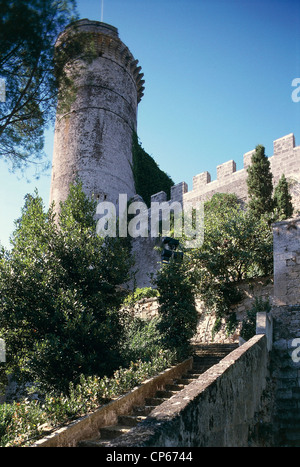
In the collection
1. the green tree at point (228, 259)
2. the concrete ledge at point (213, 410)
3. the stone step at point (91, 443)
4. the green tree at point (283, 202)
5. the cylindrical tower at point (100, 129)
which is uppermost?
the cylindrical tower at point (100, 129)

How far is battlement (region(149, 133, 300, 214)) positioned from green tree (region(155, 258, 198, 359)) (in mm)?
9243

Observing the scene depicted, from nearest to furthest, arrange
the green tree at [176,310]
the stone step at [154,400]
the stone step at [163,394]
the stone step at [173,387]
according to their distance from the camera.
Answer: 1. the stone step at [154,400]
2. the stone step at [163,394]
3. the stone step at [173,387]
4. the green tree at [176,310]

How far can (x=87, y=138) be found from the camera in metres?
22.2

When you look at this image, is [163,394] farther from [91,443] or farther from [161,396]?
[91,443]

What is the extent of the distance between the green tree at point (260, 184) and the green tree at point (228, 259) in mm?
3323

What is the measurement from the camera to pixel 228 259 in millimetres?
12547

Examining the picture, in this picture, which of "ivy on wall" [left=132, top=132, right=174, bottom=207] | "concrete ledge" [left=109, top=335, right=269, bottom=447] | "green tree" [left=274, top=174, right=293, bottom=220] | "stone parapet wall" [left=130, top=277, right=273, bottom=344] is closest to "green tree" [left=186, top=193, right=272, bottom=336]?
"stone parapet wall" [left=130, top=277, right=273, bottom=344]

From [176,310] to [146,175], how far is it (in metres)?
15.7

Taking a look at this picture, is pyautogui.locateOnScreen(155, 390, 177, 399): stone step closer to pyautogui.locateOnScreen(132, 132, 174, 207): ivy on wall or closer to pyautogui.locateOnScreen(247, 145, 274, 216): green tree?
pyautogui.locateOnScreen(247, 145, 274, 216): green tree

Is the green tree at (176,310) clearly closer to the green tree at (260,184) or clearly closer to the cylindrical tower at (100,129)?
the green tree at (260,184)

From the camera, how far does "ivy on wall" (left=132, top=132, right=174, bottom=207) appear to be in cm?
2415

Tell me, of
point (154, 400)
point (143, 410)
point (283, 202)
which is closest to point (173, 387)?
point (154, 400)

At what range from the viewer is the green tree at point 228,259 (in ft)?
39.4

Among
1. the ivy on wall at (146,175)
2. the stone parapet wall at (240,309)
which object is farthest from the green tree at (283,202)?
the ivy on wall at (146,175)
